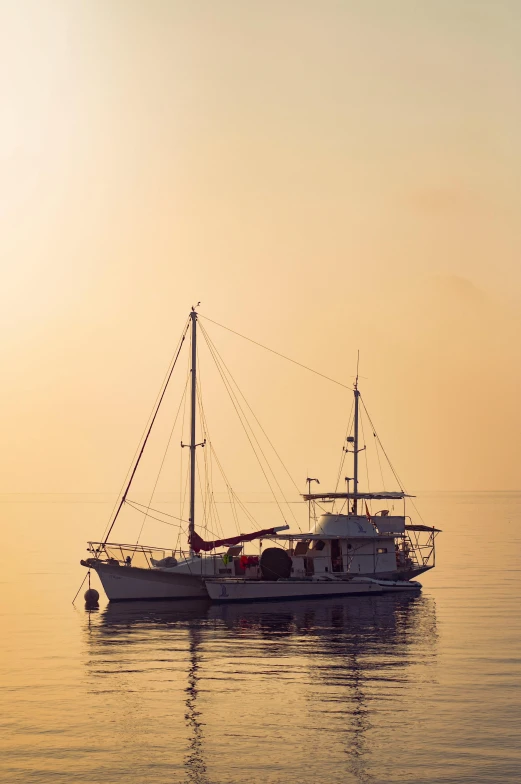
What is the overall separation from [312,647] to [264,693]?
10.4 metres

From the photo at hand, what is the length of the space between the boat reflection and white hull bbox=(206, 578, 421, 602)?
0.66m

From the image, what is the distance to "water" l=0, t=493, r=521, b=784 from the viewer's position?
30938mm

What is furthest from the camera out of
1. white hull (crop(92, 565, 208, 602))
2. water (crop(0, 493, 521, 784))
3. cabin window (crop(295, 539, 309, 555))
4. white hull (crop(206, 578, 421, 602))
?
cabin window (crop(295, 539, 309, 555))

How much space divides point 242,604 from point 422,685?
25798 millimetres

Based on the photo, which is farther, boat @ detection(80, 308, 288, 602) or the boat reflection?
boat @ detection(80, 308, 288, 602)

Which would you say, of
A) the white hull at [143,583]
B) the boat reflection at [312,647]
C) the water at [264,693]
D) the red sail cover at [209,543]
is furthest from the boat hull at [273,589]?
the red sail cover at [209,543]

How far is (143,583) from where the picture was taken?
65750 mm

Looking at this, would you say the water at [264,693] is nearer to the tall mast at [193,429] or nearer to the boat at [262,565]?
the boat at [262,565]

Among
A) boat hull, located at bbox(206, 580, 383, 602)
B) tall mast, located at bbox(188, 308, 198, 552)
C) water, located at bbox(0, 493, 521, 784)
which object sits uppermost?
tall mast, located at bbox(188, 308, 198, 552)

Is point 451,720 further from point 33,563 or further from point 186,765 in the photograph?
point 33,563

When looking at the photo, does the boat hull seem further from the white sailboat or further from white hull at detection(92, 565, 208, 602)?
white hull at detection(92, 565, 208, 602)

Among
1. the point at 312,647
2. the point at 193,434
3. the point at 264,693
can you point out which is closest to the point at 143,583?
the point at 193,434

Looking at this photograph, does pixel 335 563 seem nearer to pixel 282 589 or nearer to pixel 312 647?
pixel 282 589

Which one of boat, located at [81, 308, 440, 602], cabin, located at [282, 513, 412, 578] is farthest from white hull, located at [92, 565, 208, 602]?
cabin, located at [282, 513, 412, 578]
